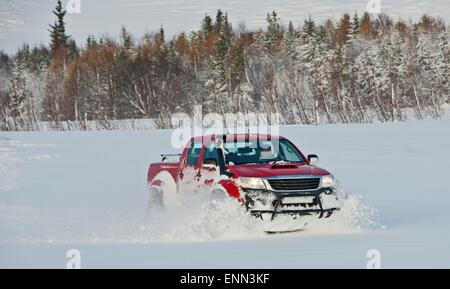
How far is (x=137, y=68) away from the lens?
62125 millimetres

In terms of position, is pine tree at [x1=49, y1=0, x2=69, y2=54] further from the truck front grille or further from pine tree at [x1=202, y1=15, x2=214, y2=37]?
the truck front grille

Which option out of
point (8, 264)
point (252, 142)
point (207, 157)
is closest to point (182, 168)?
point (207, 157)

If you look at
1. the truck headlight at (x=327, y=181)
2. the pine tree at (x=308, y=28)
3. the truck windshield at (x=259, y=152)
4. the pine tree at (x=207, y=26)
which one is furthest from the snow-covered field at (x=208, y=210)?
Answer: the pine tree at (x=207, y=26)

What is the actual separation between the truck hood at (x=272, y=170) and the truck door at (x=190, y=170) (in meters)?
0.74

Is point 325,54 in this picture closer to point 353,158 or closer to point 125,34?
point 125,34

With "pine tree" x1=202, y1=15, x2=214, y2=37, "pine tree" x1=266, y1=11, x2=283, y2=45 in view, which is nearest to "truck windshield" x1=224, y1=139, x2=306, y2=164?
"pine tree" x1=266, y1=11, x2=283, y2=45

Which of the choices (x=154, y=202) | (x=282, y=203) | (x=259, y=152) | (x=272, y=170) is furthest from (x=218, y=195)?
(x=154, y=202)

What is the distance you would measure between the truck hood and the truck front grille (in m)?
0.10

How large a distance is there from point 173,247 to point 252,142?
8.22 ft

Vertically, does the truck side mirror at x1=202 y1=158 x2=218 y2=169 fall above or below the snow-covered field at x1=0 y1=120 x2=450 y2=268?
above

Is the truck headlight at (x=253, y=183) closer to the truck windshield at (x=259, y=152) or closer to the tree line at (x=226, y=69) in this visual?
the truck windshield at (x=259, y=152)

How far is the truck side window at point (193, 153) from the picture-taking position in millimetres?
10125

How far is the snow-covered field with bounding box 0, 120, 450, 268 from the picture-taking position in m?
7.27

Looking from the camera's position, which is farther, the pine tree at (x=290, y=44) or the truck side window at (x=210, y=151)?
the pine tree at (x=290, y=44)
